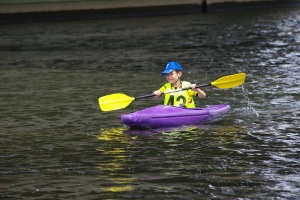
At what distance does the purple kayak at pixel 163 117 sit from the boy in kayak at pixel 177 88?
0.80 feet

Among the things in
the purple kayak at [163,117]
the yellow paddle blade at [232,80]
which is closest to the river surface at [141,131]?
the purple kayak at [163,117]

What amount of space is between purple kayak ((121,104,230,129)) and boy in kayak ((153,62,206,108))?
0.24m

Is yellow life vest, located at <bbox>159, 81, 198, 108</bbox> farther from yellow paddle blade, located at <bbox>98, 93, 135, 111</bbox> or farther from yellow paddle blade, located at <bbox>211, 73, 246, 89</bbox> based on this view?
yellow paddle blade, located at <bbox>211, 73, 246, 89</bbox>

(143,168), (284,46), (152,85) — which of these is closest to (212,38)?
(284,46)

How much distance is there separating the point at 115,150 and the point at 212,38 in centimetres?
1410

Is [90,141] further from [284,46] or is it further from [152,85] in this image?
[284,46]

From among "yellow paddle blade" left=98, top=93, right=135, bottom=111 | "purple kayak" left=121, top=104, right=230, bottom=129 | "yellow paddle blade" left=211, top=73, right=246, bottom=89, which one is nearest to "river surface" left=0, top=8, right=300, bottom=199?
"purple kayak" left=121, top=104, right=230, bottom=129

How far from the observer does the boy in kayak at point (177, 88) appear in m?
9.69

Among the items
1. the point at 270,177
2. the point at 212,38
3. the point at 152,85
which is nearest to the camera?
the point at 270,177

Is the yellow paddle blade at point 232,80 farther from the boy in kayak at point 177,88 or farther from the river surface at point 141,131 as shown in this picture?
the boy in kayak at point 177,88

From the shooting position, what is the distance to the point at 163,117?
941cm

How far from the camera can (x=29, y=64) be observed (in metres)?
17.5

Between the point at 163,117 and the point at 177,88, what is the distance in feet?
1.97

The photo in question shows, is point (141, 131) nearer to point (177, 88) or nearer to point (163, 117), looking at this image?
point (163, 117)
